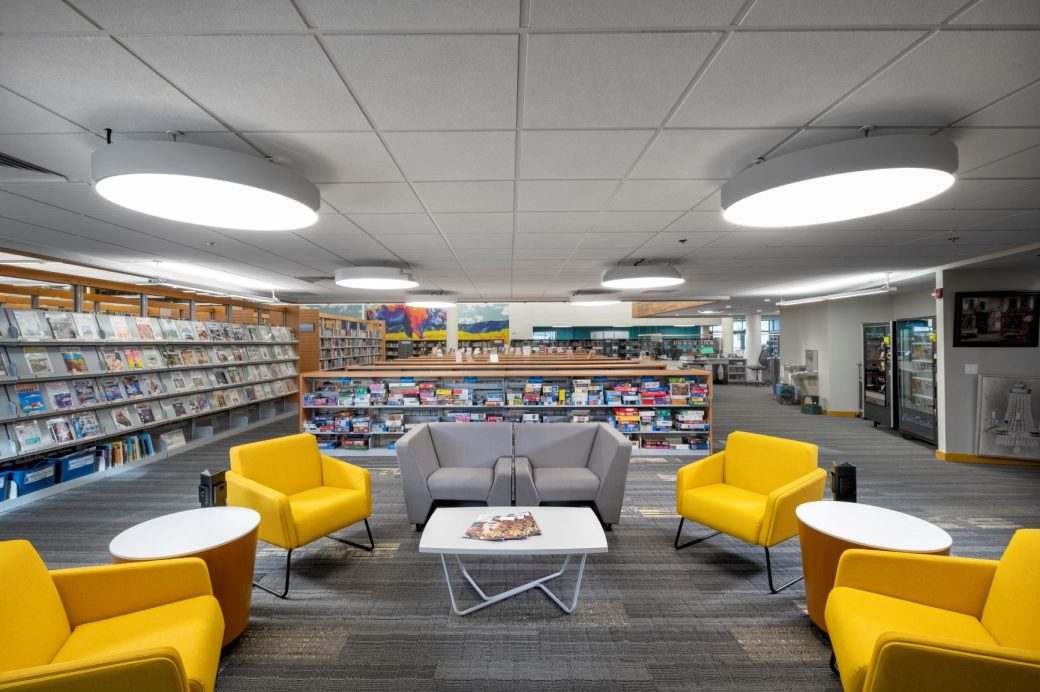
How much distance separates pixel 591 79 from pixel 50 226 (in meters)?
4.97

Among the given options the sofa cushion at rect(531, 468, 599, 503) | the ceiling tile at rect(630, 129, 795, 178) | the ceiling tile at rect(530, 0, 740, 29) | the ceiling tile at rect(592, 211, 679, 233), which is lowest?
the sofa cushion at rect(531, 468, 599, 503)

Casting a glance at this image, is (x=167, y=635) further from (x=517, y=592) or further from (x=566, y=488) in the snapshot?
(x=566, y=488)

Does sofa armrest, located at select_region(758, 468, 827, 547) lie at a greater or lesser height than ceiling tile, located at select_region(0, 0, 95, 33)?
lesser

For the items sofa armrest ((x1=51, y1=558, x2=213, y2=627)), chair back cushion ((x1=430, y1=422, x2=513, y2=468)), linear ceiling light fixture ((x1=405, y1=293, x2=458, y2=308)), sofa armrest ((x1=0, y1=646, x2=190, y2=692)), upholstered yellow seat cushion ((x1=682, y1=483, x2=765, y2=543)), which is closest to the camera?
sofa armrest ((x1=0, y1=646, x2=190, y2=692))

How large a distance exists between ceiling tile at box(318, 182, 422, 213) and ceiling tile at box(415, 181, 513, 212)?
0.12 meters

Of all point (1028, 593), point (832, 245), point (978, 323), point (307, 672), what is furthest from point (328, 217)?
point (978, 323)

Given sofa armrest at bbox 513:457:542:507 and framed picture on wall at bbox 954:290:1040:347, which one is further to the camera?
framed picture on wall at bbox 954:290:1040:347

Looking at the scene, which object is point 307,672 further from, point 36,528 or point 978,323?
point 978,323

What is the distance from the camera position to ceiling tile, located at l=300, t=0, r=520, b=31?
1399mm

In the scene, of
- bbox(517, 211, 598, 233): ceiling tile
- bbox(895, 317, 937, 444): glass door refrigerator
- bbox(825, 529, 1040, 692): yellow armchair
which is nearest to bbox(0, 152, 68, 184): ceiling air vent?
bbox(517, 211, 598, 233): ceiling tile

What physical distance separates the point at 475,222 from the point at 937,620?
12.1ft

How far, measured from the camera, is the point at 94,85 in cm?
183

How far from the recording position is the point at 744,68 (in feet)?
5.69

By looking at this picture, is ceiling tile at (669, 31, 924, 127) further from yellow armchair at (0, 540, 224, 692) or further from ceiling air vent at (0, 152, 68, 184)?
ceiling air vent at (0, 152, 68, 184)
